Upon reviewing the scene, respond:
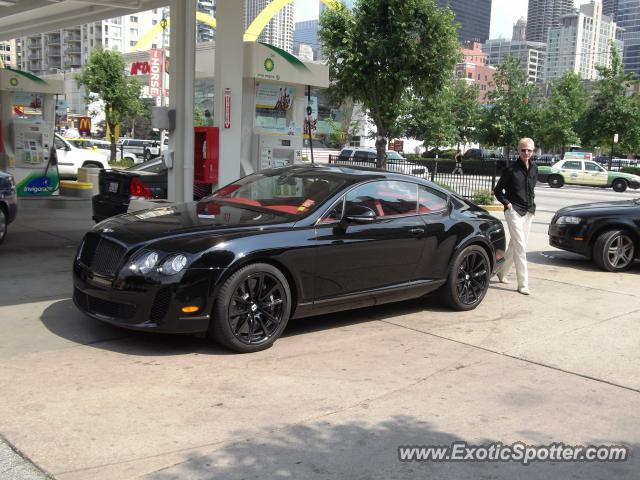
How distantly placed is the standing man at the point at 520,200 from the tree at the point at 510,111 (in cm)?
3516

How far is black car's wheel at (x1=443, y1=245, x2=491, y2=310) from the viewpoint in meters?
7.32

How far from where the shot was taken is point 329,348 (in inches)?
233

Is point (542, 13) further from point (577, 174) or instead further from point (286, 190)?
point (286, 190)

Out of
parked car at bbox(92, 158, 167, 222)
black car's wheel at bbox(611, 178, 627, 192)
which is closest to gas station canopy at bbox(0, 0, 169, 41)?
parked car at bbox(92, 158, 167, 222)

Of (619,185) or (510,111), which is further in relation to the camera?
(510,111)

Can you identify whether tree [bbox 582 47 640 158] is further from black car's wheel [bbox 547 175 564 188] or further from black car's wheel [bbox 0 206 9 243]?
black car's wheel [bbox 0 206 9 243]

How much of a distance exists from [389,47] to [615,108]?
2983 cm

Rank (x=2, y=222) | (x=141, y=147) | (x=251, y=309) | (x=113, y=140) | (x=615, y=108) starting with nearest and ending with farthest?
(x=251, y=309)
(x=2, y=222)
(x=113, y=140)
(x=615, y=108)
(x=141, y=147)

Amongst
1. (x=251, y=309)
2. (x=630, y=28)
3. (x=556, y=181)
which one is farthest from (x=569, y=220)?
(x=630, y=28)

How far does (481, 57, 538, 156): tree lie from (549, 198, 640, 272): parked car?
33182 mm

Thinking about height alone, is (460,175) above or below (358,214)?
below

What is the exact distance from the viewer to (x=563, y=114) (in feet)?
149

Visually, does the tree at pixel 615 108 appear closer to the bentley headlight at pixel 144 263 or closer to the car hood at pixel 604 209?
the car hood at pixel 604 209

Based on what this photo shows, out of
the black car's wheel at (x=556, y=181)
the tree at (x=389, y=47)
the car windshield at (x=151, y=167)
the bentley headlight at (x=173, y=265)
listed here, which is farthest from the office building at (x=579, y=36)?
the bentley headlight at (x=173, y=265)
